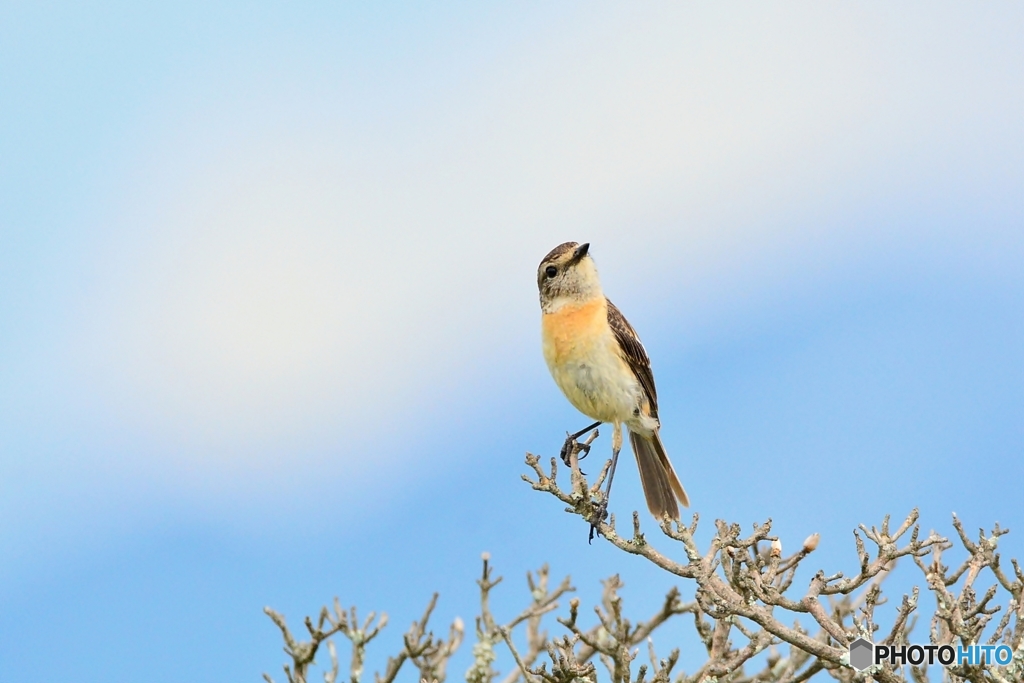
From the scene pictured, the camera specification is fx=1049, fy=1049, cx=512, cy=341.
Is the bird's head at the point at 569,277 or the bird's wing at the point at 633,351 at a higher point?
the bird's head at the point at 569,277

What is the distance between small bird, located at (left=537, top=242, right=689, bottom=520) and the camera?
23.9 feet

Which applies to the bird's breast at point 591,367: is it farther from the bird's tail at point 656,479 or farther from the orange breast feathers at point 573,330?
the bird's tail at point 656,479

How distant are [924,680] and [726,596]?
Answer: 3.24 ft

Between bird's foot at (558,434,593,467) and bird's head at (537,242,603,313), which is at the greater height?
bird's head at (537,242,603,313)

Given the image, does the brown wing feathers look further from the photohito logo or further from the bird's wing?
the photohito logo

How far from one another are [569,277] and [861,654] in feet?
12.2

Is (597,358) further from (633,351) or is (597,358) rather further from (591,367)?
(633,351)

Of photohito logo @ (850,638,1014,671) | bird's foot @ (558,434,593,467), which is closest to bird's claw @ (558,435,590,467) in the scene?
bird's foot @ (558,434,593,467)

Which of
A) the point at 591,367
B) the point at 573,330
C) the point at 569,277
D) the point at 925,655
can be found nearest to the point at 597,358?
the point at 591,367

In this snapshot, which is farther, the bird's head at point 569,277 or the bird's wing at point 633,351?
the bird's head at point 569,277

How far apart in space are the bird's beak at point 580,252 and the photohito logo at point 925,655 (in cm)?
356

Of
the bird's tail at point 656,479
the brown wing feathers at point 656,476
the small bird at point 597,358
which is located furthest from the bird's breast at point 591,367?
the bird's tail at point 656,479

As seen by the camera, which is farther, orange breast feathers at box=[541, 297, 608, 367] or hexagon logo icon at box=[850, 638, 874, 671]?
orange breast feathers at box=[541, 297, 608, 367]

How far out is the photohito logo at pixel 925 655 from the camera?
4.58 metres
